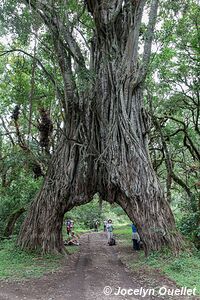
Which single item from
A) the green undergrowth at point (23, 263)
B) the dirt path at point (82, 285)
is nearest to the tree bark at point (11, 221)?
the green undergrowth at point (23, 263)

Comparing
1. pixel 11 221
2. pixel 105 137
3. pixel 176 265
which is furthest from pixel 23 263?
pixel 11 221

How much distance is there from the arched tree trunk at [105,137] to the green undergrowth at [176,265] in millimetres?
702

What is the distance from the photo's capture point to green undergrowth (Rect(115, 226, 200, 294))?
257 inches

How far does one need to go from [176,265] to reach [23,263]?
406 cm

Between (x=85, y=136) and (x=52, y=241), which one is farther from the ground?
(x=85, y=136)

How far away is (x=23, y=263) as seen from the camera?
28.8 ft

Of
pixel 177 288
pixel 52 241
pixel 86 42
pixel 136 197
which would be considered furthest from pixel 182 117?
pixel 177 288

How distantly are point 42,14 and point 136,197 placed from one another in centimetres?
595

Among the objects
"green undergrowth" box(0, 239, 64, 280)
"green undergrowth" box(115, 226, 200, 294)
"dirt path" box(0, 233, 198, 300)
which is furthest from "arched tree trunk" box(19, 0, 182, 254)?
"dirt path" box(0, 233, 198, 300)

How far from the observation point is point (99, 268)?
333 inches

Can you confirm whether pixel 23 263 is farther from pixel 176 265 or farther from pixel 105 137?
pixel 105 137

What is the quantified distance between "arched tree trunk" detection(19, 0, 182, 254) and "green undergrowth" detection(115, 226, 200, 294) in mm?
702

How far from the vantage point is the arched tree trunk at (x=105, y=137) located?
9406 mm

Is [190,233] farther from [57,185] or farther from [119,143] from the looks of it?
[57,185]
